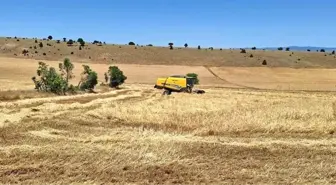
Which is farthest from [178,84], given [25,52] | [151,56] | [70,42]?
[70,42]

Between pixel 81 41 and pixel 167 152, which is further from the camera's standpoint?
pixel 81 41

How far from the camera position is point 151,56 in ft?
458

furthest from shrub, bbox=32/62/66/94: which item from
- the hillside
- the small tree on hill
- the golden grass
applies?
the small tree on hill

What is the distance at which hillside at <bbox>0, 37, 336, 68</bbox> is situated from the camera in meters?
132

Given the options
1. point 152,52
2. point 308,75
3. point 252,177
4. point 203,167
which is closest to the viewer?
point 252,177

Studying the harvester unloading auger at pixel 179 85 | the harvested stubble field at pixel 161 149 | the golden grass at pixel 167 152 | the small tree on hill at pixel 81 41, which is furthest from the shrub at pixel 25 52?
the golden grass at pixel 167 152

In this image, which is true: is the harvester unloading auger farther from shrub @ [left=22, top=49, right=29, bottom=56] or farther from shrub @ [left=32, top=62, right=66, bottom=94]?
shrub @ [left=22, top=49, right=29, bottom=56]

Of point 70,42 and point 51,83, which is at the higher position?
point 70,42

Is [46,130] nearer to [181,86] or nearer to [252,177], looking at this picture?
[252,177]

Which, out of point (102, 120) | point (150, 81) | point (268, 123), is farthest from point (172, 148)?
point (150, 81)

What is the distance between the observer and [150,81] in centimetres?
9650

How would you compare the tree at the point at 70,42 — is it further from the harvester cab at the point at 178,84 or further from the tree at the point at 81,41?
the harvester cab at the point at 178,84

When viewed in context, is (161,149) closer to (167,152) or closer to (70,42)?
(167,152)

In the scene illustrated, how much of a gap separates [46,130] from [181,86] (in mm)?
46818
